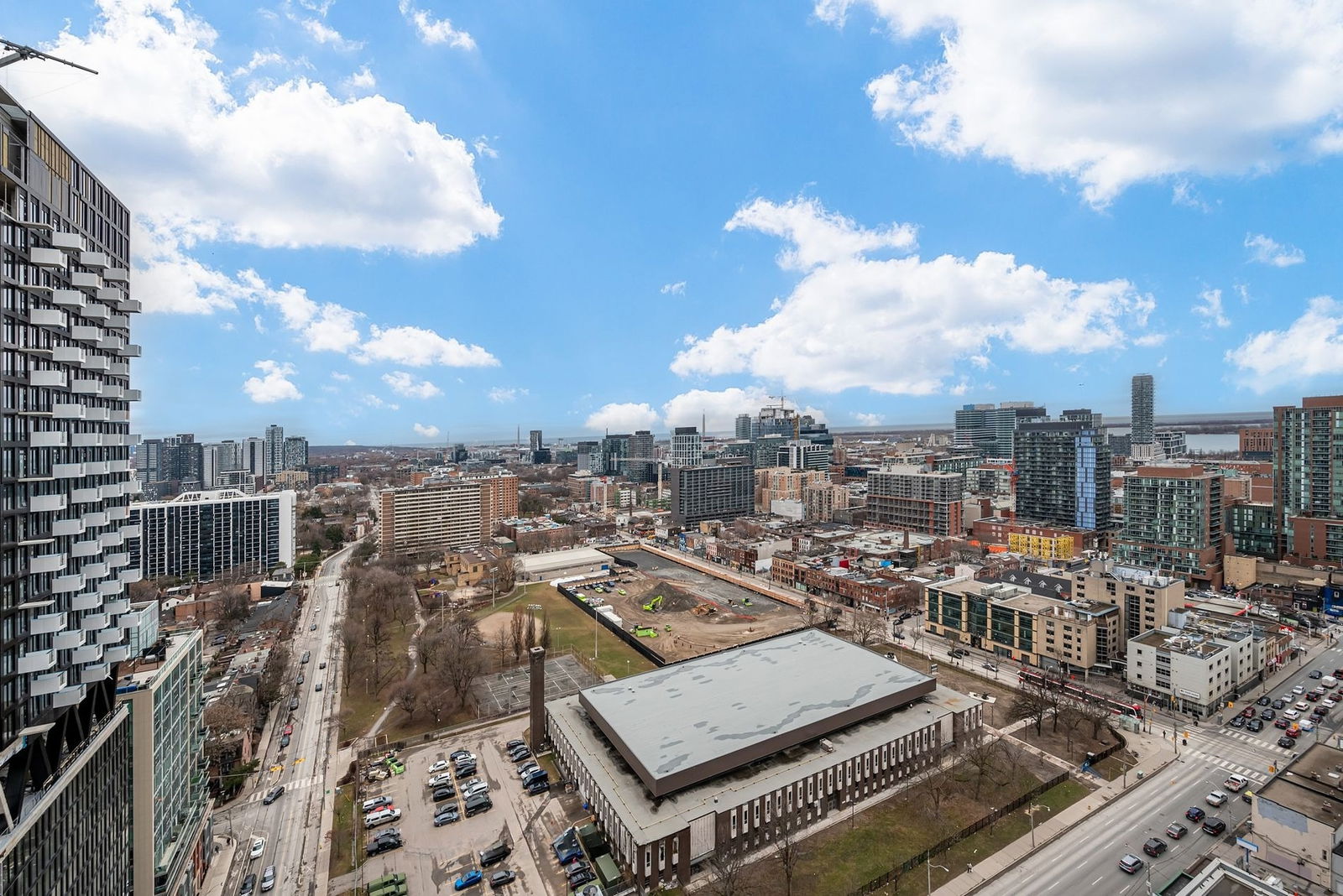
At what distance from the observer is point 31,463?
56.1 ft

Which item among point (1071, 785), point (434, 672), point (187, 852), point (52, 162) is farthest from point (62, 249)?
point (1071, 785)

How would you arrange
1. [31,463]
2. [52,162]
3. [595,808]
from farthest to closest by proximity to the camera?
[595,808]
[52,162]
[31,463]

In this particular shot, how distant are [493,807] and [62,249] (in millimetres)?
27607

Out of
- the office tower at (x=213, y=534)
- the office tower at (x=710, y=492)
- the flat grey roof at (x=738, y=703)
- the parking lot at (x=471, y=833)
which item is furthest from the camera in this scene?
the office tower at (x=710, y=492)

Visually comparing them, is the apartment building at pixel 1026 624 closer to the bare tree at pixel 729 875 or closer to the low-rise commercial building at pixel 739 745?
the low-rise commercial building at pixel 739 745

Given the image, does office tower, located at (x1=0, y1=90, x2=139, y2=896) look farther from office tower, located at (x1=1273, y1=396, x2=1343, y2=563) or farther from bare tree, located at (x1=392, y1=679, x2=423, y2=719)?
office tower, located at (x1=1273, y1=396, x2=1343, y2=563)

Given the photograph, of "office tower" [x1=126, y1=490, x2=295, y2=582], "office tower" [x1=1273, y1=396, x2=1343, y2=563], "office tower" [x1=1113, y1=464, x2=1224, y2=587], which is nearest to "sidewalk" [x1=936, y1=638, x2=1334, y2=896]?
"office tower" [x1=1113, y1=464, x2=1224, y2=587]

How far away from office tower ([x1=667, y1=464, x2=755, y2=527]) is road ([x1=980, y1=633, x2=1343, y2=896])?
80.3m

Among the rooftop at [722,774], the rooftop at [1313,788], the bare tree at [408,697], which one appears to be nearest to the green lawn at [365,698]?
the bare tree at [408,697]

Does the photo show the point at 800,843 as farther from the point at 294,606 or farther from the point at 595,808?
the point at 294,606

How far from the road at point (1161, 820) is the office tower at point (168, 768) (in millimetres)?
30737

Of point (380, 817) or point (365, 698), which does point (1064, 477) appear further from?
point (380, 817)

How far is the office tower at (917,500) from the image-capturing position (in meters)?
93.6

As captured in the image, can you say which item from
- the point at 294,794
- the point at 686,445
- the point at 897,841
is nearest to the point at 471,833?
the point at 294,794
